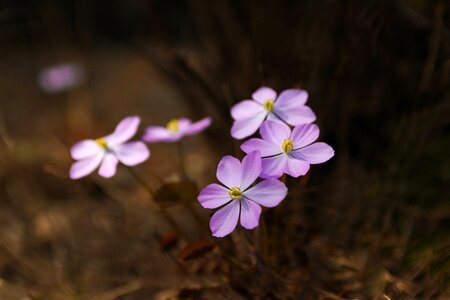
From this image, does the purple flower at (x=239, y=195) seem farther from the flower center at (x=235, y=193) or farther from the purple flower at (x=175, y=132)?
the purple flower at (x=175, y=132)

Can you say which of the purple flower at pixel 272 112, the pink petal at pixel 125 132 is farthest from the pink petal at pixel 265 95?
the pink petal at pixel 125 132

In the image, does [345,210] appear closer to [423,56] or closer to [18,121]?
[423,56]

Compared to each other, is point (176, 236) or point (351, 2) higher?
point (351, 2)

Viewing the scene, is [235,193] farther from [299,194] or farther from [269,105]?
[299,194]

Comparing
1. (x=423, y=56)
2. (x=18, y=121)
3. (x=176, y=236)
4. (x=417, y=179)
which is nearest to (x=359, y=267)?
(x=417, y=179)

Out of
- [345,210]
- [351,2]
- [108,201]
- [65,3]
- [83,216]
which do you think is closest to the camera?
[351,2]

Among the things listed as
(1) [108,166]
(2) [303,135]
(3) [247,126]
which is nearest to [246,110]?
(3) [247,126]

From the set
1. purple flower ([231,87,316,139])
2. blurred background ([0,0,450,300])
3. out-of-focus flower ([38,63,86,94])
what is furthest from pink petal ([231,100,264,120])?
out-of-focus flower ([38,63,86,94])

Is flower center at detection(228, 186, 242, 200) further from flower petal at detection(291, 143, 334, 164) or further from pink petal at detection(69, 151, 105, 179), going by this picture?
pink petal at detection(69, 151, 105, 179)
